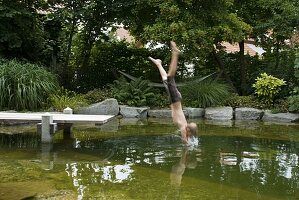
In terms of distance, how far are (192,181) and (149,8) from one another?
8.30 metres

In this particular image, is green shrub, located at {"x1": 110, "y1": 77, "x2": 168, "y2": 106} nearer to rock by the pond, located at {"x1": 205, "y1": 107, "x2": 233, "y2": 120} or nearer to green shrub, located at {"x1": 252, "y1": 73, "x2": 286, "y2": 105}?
rock by the pond, located at {"x1": 205, "y1": 107, "x2": 233, "y2": 120}

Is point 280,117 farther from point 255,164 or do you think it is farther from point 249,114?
point 255,164

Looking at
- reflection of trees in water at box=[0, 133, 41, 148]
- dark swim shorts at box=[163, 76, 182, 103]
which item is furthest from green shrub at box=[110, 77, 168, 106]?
dark swim shorts at box=[163, 76, 182, 103]

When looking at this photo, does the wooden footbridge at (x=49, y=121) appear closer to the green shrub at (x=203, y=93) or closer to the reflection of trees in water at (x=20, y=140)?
the reflection of trees in water at (x=20, y=140)

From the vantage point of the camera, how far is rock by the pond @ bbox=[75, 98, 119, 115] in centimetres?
1126

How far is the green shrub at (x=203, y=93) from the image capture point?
40.4ft

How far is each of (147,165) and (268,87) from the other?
7.13m

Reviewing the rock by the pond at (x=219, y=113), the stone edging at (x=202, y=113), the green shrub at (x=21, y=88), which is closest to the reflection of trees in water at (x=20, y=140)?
the green shrub at (x=21, y=88)

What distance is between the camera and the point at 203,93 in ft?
40.7

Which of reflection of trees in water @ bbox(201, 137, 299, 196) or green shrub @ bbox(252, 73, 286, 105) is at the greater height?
green shrub @ bbox(252, 73, 286, 105)

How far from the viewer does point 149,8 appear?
42.1ft

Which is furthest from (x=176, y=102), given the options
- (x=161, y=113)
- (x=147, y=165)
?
(x=161, y=113)

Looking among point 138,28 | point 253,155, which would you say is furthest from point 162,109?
point 253,155

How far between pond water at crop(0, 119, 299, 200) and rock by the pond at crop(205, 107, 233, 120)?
215 cm
